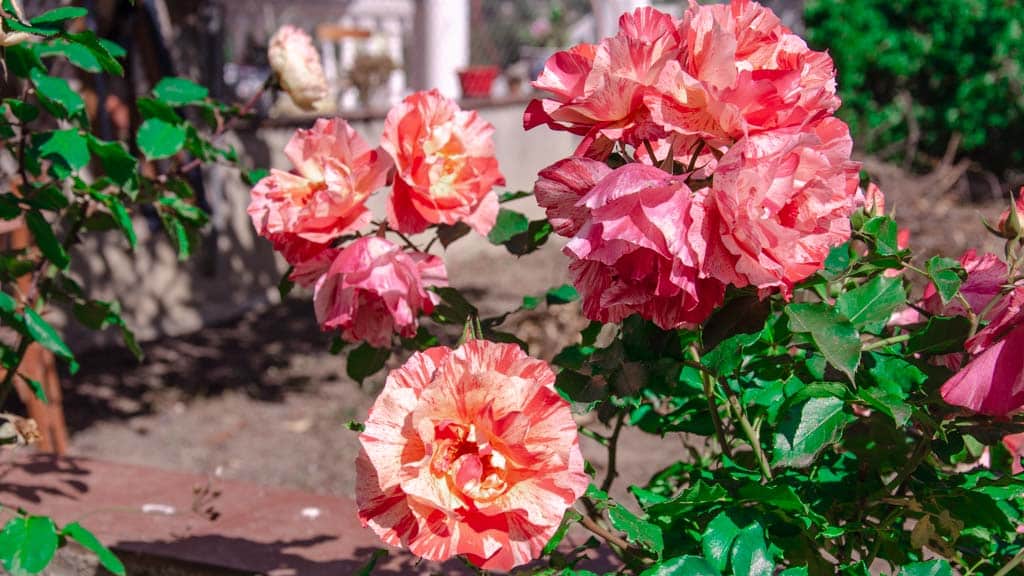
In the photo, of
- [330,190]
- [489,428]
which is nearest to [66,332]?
[330,190]

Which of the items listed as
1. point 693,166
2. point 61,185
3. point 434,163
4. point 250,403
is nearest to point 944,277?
point 693,166

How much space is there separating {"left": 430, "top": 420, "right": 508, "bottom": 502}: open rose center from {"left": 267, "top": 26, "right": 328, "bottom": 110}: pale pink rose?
1.03 m

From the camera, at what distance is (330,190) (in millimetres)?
1075

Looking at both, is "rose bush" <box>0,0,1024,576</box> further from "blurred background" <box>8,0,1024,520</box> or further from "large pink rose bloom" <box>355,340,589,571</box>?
"blurred background" <box>8,0,1024,520</box>

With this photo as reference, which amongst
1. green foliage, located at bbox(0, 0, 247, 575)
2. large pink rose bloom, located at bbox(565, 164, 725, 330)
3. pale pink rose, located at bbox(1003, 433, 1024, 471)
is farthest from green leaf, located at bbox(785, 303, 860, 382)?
green foliage, located at bbox(0, 0, 247, 575)

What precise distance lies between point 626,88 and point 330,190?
38 centimetres

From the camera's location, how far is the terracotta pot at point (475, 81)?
25.7 ft

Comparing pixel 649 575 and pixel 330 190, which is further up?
pixel 330 190

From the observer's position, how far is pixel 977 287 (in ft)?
3.11

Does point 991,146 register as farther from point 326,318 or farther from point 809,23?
point 326,318

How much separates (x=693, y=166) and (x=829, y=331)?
0.59ft

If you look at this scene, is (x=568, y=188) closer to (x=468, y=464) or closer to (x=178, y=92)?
(x=468, y=464)

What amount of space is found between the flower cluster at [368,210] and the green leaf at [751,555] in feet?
1.28

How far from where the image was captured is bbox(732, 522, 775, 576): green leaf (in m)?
0.87
